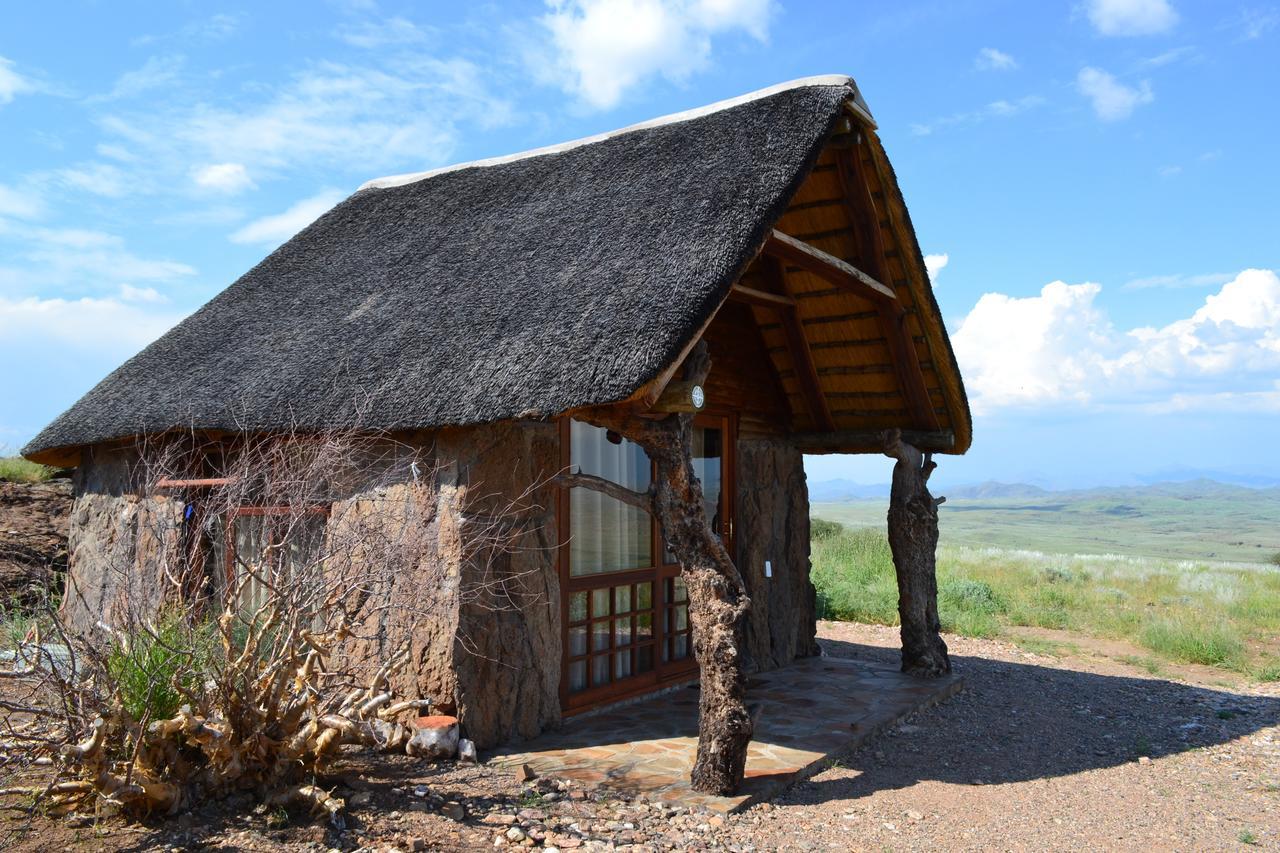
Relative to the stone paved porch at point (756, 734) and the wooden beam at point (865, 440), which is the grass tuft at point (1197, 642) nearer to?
the stone paved porch at point (756, 734)

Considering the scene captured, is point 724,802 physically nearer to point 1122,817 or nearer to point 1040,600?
point 1122,817

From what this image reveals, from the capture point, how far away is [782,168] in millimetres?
5828

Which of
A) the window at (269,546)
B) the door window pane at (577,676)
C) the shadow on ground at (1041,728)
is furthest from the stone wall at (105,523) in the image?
the shadow on ground at (1041,728)

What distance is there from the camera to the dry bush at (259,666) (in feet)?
13.4

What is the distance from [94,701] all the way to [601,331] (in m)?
2.96

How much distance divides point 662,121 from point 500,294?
276cm

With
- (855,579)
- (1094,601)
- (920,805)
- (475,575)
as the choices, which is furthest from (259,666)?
(1094,601)

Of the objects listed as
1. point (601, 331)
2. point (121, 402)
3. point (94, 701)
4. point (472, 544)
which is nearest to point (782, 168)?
point (601, 331)

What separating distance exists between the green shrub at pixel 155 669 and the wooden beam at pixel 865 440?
5.76m

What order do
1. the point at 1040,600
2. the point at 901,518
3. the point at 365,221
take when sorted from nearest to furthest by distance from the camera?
1. the point at 901,518
2. the point at 365,221
3. the point at 1040,600

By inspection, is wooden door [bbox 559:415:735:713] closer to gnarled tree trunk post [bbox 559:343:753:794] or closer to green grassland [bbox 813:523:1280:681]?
gnarled tree trunk post [bbox 559:343:753:794]

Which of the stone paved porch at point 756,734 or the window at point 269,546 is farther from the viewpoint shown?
the stone paved porch at point 756,734

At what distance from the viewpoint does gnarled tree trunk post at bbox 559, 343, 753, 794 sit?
502cm

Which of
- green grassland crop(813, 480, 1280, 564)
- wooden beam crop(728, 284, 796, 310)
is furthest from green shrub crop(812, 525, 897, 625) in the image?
green grassland crop(813, 480, 1280, 564)
